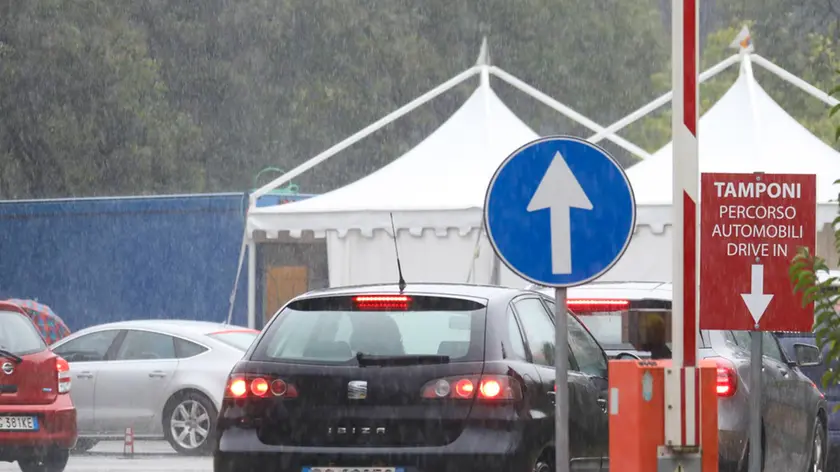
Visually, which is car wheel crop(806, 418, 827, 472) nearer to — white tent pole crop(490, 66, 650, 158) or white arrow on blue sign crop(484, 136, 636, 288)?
white arrow on blue sign crop(484, 136, 636, 288)

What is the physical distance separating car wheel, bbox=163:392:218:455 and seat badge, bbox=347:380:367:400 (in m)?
9.44

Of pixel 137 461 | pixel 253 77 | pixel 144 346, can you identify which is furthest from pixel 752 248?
pixel 253 77

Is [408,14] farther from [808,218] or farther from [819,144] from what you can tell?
[808,218]

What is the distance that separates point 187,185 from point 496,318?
36.4 meters

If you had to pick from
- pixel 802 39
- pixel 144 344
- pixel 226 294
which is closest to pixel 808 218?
pixel 144 344

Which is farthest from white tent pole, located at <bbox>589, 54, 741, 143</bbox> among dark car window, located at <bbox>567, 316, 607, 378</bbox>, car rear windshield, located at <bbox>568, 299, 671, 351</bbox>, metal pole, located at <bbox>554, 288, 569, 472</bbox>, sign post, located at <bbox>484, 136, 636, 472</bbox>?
metal pole, located at <bbox>554, 288, 569, 472</bbox>

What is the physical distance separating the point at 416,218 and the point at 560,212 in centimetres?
1341

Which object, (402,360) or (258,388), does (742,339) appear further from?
(258,388)

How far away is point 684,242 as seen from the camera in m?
6.96

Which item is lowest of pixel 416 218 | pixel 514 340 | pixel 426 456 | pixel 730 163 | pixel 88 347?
pixel 88 347

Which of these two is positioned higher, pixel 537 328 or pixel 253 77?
pixel 253 77

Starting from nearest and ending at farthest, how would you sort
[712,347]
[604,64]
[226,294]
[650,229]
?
[712,347] < [650,229] < [226,294] < [604,64]

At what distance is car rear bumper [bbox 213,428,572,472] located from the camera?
8.09m

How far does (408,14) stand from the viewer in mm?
48250
